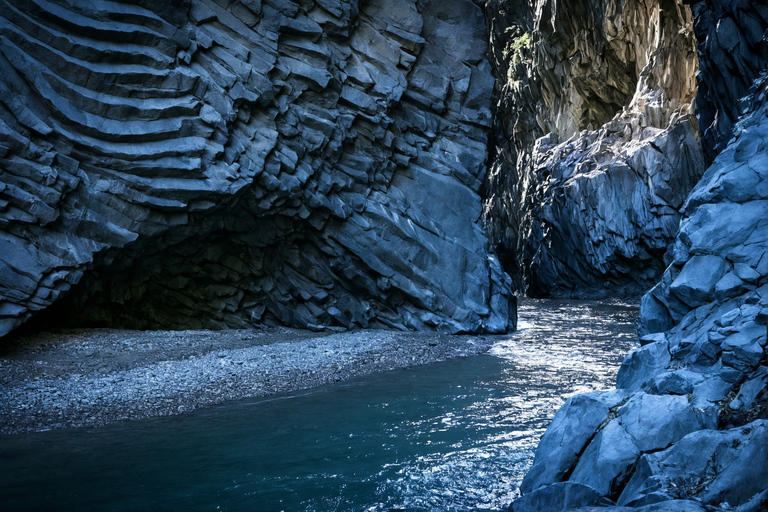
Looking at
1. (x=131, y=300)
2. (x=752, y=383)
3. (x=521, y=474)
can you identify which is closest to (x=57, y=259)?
(x=131, y=300)

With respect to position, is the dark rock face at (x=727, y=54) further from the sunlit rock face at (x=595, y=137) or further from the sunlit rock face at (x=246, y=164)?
the sunlit rock face at (x=595, y=137)

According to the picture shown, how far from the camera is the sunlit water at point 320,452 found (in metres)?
8.48

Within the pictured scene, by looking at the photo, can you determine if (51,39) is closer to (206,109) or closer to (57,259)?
Result: (206,109)

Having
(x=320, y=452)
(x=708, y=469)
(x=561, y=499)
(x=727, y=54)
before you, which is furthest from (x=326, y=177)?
(x=708, y=469)

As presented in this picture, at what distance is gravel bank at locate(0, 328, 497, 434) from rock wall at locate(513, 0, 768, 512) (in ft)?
30.2

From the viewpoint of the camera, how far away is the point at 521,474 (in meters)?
9.00

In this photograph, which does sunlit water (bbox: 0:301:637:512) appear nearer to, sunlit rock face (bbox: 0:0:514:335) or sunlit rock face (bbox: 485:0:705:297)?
sunlit rock face (bbox: 0:0:514:335)

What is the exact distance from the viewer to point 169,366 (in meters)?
16.6

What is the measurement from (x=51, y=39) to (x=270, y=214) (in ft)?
31.0

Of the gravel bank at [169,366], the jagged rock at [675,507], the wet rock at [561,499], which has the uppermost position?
the jagged rock at [675,507]

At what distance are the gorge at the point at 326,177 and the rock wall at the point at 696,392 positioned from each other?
0.14ft

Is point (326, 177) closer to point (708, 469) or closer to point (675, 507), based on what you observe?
point (708, 469)

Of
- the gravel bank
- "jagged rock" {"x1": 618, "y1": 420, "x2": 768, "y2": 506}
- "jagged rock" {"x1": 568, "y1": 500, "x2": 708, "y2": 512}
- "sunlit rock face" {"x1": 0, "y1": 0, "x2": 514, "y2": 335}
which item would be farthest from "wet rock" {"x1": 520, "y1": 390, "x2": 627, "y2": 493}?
"sunlit rock face" {"x1": 0, "y1": 0, "x2": 514, "y2": 335}

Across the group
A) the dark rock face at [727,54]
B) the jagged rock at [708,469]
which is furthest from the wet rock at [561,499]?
the dark rock face at [727,54]
